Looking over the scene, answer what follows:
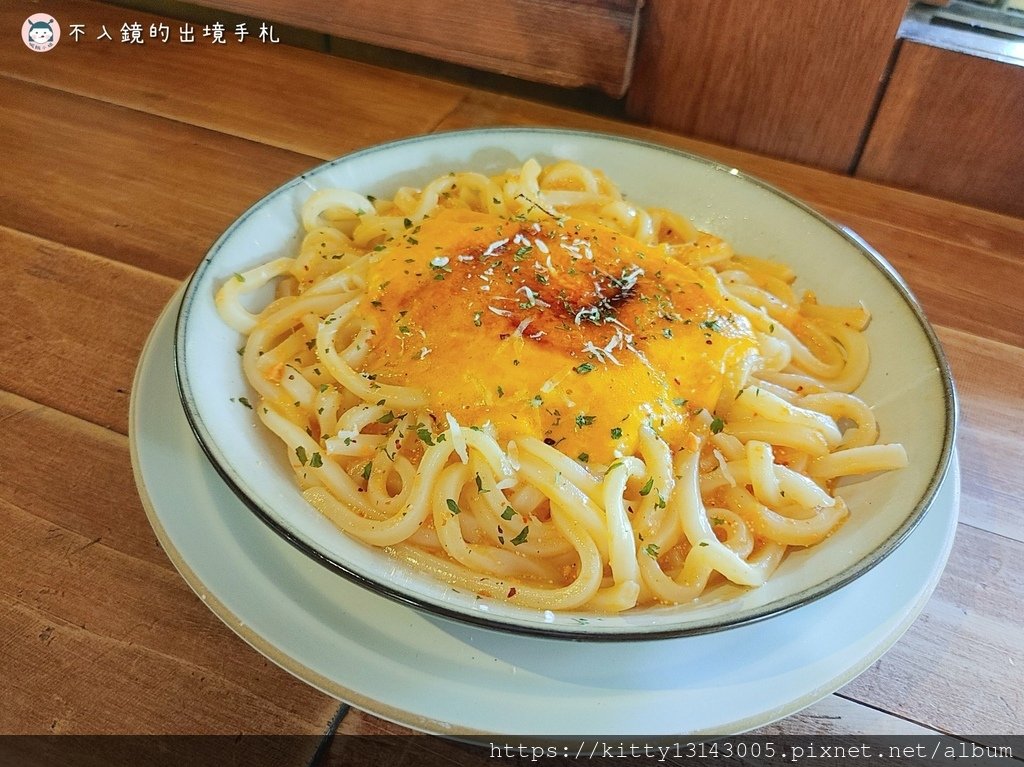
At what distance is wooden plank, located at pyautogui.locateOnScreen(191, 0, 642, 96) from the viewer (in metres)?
2.95

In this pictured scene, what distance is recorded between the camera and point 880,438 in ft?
5.85

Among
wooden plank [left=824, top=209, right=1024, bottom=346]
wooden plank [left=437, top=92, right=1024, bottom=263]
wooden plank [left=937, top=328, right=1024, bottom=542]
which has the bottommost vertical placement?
wooden plank [left=937, top=328, right=1024, bottom=542]

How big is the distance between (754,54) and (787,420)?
68.0 inches

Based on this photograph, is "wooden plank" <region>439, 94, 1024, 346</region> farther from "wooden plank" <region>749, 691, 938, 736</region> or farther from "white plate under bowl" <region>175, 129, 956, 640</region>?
"wooden plank" <region>749, 691, 938, 736</region>

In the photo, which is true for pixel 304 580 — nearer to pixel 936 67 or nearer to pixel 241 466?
pixel 241 466

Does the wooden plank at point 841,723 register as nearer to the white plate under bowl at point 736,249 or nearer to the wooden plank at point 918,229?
the white plate under bowl at point 736,249


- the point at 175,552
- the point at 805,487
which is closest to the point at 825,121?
the point at 805,487

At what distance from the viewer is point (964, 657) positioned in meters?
1.57

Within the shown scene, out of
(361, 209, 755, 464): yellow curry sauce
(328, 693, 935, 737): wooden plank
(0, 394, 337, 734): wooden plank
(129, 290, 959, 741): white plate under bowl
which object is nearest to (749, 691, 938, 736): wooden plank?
(328, 693, 935, 737): wooden plank

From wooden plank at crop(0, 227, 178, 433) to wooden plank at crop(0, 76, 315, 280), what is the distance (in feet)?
0.26

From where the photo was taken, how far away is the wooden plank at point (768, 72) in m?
2.79

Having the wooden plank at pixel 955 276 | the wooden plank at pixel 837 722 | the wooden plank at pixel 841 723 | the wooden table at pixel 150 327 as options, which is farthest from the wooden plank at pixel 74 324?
the wooden plank at pixel 955 276

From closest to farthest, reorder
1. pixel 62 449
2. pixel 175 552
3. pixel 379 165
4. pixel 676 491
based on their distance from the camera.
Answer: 1. pixel 175 552
2. pixel 676 491
3. pixel 62 449
4. pixel 379 165

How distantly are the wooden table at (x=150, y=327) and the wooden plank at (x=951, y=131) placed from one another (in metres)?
0.08
